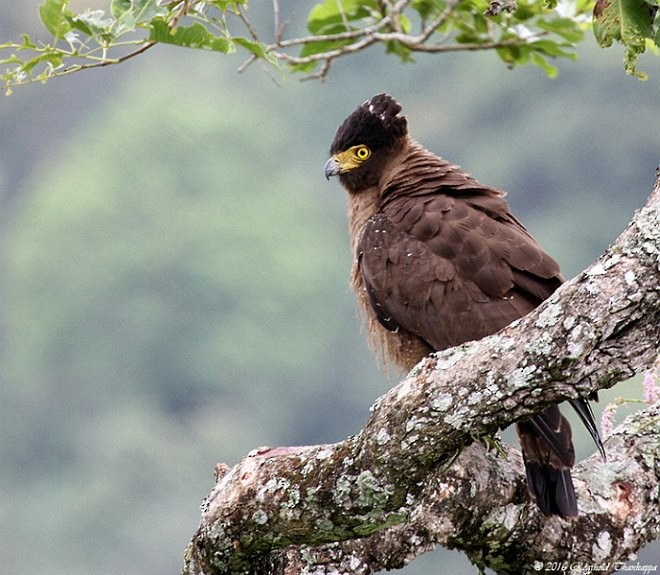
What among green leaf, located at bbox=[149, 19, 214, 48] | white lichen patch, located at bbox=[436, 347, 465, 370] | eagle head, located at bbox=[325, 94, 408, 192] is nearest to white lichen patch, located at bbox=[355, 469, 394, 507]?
white lichen patch, located at bbox=[436, 347, 465, 370]

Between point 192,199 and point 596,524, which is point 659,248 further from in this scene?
point 192,199

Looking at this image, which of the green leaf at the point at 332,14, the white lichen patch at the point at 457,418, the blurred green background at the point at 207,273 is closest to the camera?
the white lichen patch at the point at 457,418

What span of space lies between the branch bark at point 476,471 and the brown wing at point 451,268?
0.65 meters

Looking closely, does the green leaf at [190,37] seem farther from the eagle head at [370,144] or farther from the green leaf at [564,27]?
the eagle head at [370,144]

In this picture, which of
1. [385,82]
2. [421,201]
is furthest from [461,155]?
[421,201]

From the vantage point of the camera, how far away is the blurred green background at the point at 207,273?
45.0m

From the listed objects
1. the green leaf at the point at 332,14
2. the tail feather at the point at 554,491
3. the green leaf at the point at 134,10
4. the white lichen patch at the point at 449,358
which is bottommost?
the tail feather at the point at 554,491

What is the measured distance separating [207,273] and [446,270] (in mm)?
44534

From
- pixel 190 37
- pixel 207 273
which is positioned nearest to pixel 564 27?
pixel 190 37

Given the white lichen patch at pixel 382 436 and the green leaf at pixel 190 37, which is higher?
the green leaf at pixel 190 37

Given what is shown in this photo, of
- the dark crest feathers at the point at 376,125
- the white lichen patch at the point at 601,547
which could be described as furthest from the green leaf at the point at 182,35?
the dark crest feathers at the point at 376,125

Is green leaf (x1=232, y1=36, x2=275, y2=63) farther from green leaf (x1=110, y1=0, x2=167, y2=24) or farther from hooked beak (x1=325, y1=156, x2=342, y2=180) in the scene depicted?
hooked beak (x1=325, y1=156, x2=342, y2=180)

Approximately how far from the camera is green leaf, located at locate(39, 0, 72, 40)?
4.19m

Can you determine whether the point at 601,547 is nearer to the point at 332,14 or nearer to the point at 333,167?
the point at 332,14
